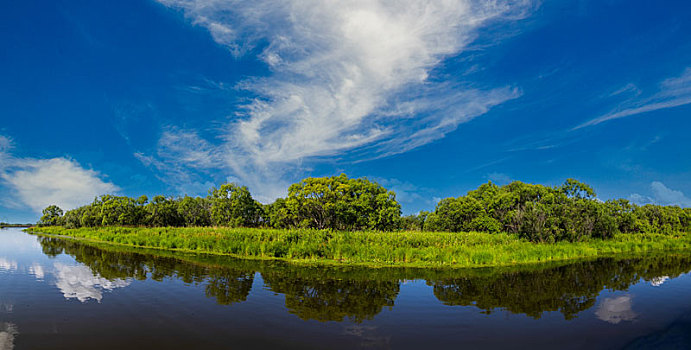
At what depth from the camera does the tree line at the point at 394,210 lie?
46.8 m

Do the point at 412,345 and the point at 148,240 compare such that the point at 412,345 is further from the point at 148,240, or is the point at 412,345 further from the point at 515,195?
the point at 515,195

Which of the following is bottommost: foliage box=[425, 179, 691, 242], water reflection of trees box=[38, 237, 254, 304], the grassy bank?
water reflection of trees box=[38, 237, 254, 304]

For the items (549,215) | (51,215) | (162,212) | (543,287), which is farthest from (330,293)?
(51,215)

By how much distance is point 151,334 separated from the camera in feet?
30.2

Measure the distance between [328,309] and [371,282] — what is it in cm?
563

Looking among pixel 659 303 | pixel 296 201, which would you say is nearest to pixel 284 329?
pixel 659 303

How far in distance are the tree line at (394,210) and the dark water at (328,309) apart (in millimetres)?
28134

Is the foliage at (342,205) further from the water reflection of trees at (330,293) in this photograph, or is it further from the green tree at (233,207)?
the water reflection of trees at (330,293)

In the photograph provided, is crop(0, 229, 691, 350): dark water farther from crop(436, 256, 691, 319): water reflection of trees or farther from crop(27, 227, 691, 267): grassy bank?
crop(27, 227, 691, 267): grassy bank

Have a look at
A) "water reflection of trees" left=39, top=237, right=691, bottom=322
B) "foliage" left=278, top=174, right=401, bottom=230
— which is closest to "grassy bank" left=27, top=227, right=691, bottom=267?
"water reflection of trees" left=39, top=237, right=691, bottom=322

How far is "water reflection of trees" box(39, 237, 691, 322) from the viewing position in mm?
12984

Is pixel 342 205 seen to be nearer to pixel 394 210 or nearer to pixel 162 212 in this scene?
pixel 394 210

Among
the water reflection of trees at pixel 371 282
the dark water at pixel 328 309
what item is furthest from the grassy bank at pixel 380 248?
the dark water at pixel 328 309

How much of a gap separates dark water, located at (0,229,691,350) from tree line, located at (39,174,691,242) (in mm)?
28134
